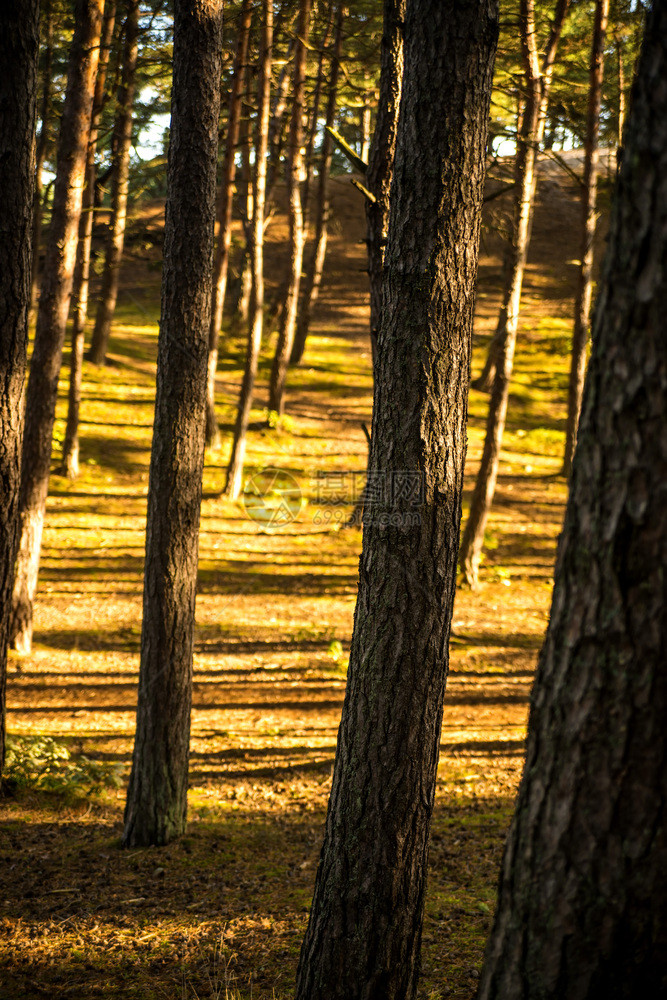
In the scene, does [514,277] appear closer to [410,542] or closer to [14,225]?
[14,225]

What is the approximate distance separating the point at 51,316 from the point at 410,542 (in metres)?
7.81

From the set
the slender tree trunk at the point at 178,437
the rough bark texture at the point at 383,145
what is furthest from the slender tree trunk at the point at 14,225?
the rough bark texture at the point at 383,145

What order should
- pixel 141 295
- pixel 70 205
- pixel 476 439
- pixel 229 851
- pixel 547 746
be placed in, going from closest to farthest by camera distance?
pixel 547 746 < pixel 229 851 < pixel 70 205 < pixel 476 439 < pixel 141 295

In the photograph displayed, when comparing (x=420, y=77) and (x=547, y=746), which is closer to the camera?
(x=547, y=746)

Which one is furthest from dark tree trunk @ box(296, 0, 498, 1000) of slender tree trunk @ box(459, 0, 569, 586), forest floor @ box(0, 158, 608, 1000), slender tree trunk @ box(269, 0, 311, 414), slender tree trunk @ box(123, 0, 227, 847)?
slender tree trunk @ box(269, 0, 311, 414)

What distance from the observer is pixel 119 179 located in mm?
16156

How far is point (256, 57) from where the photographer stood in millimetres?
14164

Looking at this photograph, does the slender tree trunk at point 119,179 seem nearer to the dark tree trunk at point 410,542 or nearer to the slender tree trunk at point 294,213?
the slender tree trunk at point 294,213

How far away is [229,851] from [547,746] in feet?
14.6

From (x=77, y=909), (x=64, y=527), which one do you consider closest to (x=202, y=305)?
(x=77, y=909)

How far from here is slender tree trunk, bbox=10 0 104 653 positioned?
899cm

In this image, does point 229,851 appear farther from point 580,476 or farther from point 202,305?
point 580,476

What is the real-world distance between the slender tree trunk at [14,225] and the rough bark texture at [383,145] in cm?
256

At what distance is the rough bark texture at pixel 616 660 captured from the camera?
1740 millimetres
